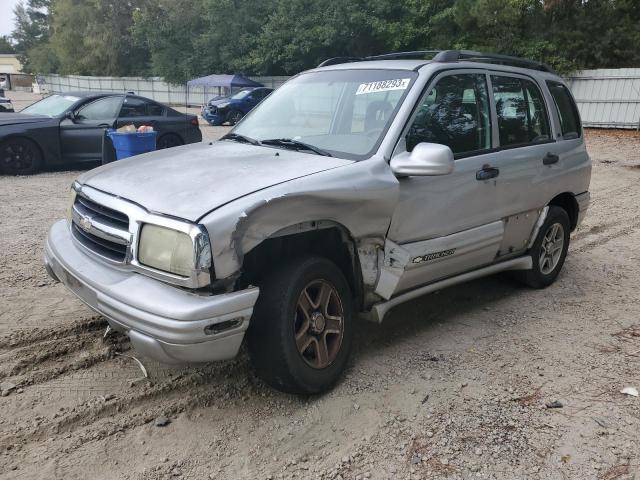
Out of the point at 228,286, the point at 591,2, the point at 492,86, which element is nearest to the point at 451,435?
the point at 228,286

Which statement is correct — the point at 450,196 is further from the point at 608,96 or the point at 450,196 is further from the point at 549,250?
the point at 608,96

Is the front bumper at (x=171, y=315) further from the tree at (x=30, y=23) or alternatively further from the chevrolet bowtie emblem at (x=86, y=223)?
the tree at (x=30, y=23)

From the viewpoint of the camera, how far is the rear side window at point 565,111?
16.2 feet

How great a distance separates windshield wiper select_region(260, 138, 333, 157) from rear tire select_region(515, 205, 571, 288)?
2307 millimetres

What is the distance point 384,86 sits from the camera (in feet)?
12.2

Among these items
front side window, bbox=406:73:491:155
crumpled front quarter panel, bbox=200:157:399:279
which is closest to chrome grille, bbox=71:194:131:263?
crumpled front quarter panel, bbox=200:157:399:279

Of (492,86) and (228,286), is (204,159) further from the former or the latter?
(492,86)

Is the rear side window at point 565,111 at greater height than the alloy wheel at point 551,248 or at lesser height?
greater

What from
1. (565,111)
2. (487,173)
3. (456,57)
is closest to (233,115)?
(565,111)

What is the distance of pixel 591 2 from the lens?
72.9 ft

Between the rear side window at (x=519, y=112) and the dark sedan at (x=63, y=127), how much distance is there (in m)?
7.92

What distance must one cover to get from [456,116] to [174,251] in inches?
89.6

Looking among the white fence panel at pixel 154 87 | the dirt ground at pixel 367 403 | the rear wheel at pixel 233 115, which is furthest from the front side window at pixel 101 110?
the white fence panel at pixel 154 87

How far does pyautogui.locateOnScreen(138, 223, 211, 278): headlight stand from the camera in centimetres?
255
